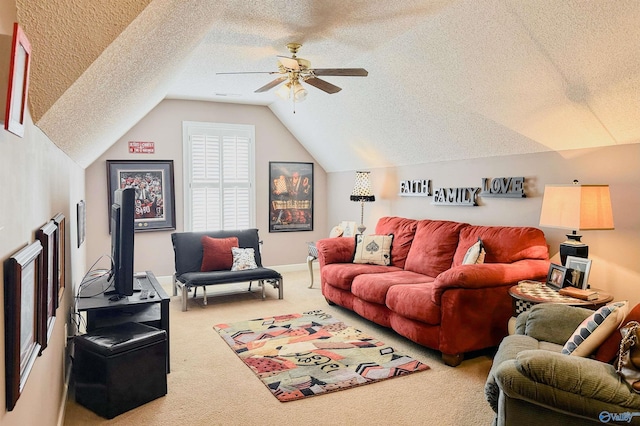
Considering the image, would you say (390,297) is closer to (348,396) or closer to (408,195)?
(348,396)

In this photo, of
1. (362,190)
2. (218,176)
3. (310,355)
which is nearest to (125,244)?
(310,355)

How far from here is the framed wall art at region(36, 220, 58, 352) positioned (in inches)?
71.4

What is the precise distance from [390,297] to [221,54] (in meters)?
2.88

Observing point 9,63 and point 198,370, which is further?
point 198,370

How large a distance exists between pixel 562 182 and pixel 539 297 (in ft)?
4.19

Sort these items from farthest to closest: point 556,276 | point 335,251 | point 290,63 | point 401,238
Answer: point 335,251, point 401,238, point 290,63, point 556,276

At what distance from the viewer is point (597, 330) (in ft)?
7.02

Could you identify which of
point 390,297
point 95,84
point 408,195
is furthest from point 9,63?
point 408,195

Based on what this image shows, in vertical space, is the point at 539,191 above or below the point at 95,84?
below

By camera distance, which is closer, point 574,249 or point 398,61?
point 574,249

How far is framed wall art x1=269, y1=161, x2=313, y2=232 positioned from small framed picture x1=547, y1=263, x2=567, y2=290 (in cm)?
469

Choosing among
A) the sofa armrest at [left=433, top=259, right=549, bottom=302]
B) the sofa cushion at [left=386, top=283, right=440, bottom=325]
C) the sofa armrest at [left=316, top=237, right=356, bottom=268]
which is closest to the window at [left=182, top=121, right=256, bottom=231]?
the sofa armrest at [left=316, top=237, right=356, bottom=268]

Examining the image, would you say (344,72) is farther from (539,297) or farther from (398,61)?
(539,297)

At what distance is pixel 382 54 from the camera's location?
430cm
